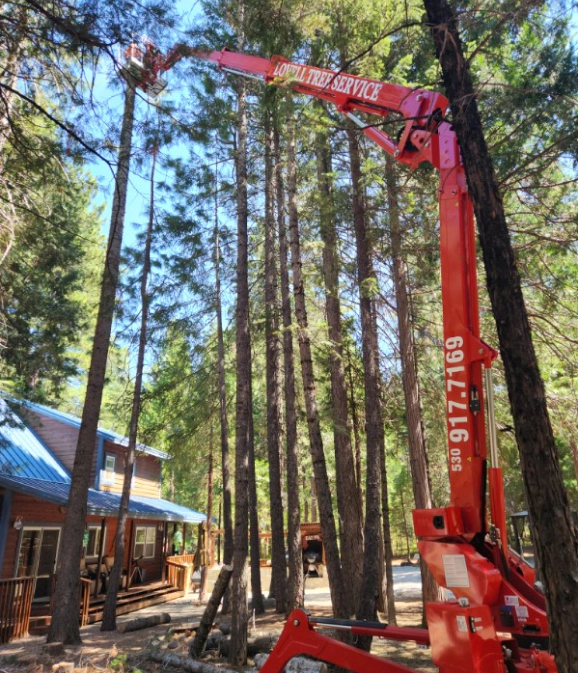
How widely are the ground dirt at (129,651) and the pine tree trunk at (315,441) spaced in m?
1.82

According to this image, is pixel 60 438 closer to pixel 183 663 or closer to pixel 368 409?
pixel 183 663

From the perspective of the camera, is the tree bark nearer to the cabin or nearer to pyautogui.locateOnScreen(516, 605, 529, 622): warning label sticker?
the cabin

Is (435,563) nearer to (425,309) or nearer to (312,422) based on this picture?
(312,422)

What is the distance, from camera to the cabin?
12.3 metres

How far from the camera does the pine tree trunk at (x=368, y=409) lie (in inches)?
327

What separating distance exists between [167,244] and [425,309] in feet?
24.0

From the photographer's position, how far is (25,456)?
1510 cm

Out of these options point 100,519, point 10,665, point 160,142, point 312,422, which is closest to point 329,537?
point 312,422

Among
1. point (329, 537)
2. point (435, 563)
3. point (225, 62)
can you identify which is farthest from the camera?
point (225, 62)

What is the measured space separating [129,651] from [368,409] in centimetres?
592

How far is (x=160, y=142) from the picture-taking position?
18.5ft

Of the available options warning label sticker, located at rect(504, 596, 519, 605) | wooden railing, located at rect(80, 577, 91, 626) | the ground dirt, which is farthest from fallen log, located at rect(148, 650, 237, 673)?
wooden railing, located at rect(80, 577, 91, 626)

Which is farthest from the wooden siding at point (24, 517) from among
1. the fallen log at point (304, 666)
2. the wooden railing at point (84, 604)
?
the fallen log at point (304, 666)

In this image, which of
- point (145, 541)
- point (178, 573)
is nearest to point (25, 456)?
point (145, 541)
